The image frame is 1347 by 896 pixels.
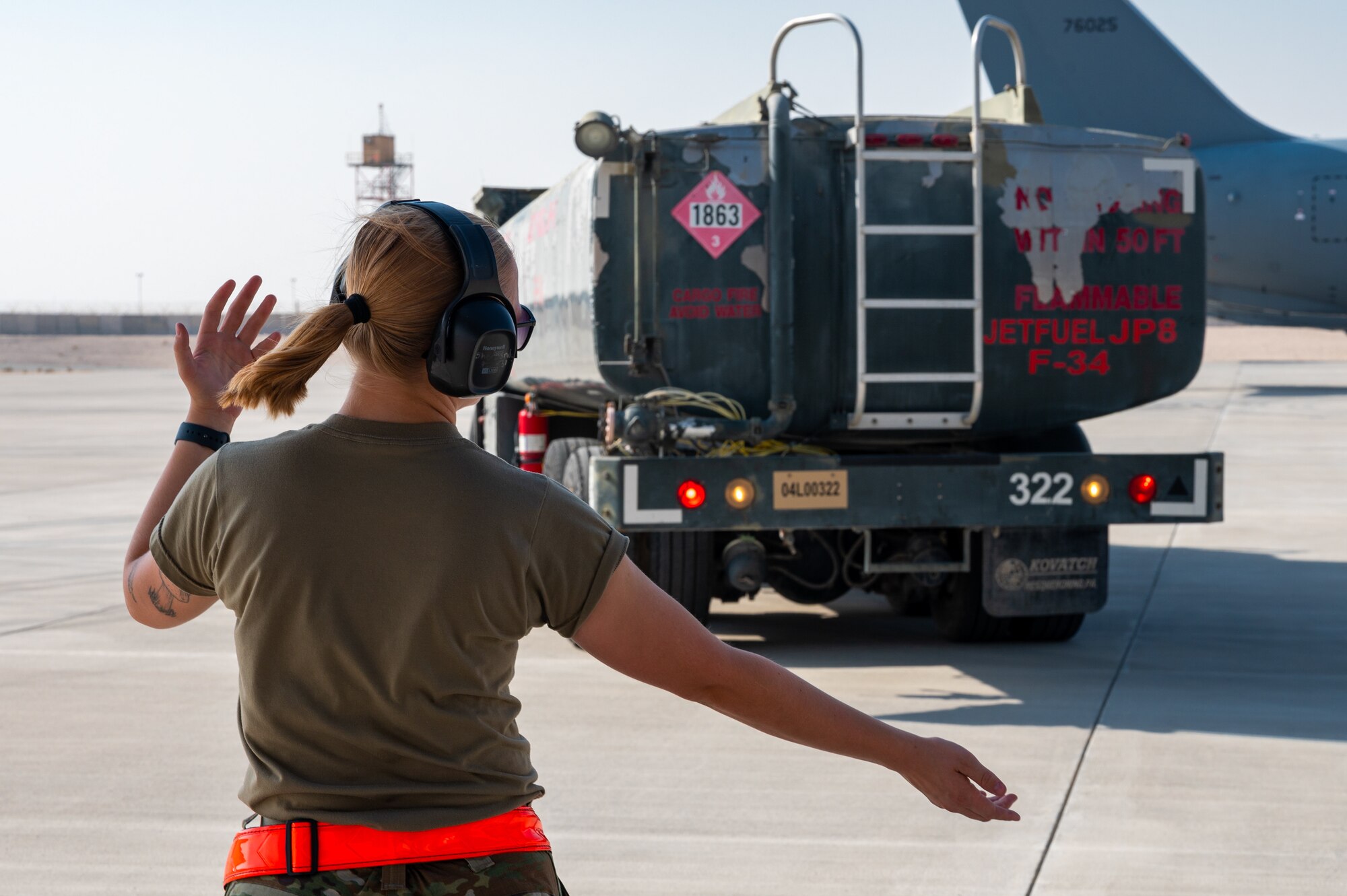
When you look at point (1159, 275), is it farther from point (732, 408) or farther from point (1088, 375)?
point (732, 408)

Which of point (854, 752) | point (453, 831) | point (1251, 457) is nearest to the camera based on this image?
point (453, 831)

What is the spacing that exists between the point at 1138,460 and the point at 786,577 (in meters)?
1.96

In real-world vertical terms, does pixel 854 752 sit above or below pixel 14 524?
above

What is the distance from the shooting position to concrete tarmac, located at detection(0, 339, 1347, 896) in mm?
4457

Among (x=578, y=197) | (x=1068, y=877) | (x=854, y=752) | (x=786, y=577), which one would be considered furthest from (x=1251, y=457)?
(x=854, y=752)

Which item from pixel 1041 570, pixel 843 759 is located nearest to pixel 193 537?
pixel 843 759

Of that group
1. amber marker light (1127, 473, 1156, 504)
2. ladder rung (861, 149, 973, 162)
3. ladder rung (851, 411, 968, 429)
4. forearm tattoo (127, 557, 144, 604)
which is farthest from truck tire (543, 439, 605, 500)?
forearm tattoo (127, 557, 144, 604)

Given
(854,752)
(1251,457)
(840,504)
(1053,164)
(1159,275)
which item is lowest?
(1251,457)

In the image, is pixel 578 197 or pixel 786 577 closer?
pixel 578 197

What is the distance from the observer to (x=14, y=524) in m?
12.9

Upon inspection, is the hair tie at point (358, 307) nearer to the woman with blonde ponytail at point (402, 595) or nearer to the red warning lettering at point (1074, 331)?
the woman with blonde ponytail at point (402, 595)

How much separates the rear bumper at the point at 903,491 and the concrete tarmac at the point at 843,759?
29.4 inches

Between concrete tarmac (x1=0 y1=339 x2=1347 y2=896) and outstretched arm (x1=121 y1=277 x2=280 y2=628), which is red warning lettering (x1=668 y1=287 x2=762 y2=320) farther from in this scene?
outstretched arm (x1=121 y1=277 x2=280 y2=628)

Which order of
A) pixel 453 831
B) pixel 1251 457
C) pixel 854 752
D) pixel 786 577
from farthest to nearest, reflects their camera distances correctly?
pixel 1251 457 → pixel 786 577 → pixel 854 752 → pixel 453 831
